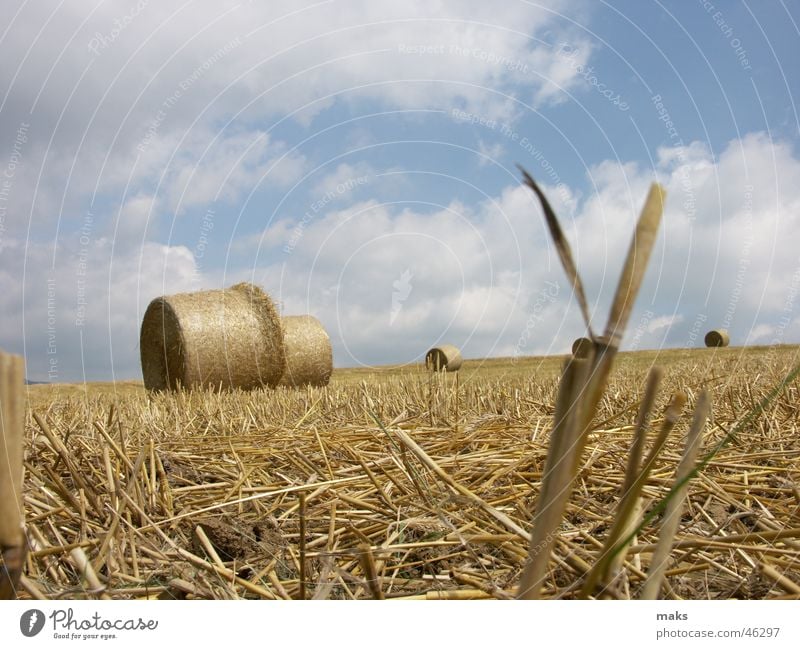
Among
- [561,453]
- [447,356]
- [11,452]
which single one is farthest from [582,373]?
[447,356]

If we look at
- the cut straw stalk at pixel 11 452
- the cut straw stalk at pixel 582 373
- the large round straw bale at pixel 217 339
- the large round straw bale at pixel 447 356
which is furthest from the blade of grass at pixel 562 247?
the large round straw bale at pixel 447 356

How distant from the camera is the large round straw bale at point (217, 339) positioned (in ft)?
32.9

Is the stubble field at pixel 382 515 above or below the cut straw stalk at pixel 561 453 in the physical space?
below

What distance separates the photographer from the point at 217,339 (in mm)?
10289

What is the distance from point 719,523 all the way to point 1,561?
5.63 ft

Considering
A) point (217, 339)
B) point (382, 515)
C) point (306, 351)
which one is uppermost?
point (217, 339)

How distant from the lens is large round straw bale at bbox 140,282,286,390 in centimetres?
1002

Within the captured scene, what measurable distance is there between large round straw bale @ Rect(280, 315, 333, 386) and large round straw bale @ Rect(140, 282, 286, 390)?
2.23ft

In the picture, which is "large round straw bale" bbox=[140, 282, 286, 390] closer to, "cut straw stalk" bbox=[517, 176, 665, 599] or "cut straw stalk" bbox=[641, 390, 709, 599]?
"cut straw stalk" bbox=[641, 390, 709, 599]

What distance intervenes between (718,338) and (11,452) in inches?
932

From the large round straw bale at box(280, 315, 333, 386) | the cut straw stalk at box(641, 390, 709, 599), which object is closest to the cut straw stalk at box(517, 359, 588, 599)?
the cut straw stalk at box(641, 390, 709, 599)

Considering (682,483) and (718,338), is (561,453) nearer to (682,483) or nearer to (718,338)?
(682,483)

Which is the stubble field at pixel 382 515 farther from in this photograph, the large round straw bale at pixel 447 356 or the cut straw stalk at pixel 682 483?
the large round straw bale at pixel 447 356

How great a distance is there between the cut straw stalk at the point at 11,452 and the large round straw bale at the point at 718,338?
2312 centimetres
